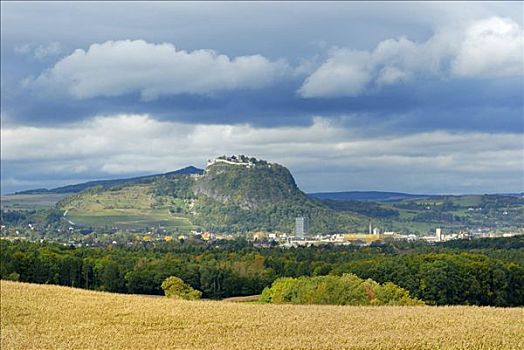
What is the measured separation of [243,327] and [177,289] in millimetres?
70702

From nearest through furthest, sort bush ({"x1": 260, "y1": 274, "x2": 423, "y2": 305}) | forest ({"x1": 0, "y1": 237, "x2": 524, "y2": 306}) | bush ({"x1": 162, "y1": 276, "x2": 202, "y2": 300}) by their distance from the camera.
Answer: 1. bush ({"x1": 260, "y1": 274, "x2": 423, "y2": 305})
2. forest ({"x1": 0, "y1": 237, "x2": 524, "y2": 306})
3. bush ({"x1": 162, "y1": 276, "x2": 202, "y2": 300})

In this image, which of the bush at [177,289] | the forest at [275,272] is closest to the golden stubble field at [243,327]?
the forest at [275,272]

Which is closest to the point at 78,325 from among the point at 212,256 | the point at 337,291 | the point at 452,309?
the point at 452,309

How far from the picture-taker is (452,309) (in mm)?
50906

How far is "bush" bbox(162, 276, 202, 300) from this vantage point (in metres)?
111

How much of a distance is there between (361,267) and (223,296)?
2453 centimetres

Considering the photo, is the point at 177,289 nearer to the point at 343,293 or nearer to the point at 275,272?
the point at 275,272

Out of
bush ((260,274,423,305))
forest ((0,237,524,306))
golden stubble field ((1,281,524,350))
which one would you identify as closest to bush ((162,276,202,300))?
forest ((0,237,524,306))

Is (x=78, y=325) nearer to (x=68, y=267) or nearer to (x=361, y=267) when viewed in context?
(x=361, y=267)

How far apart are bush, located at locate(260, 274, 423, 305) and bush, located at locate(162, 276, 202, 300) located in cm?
2647

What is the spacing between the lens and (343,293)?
74.6 meters

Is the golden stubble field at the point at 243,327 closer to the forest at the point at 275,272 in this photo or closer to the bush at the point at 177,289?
the forest at the point at 275,272

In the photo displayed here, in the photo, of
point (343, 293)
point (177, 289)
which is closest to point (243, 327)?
point (343, 293)

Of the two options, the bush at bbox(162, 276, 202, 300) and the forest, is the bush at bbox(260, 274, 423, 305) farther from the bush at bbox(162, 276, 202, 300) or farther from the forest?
the bush at bbox(162, 276, 202, 300)
